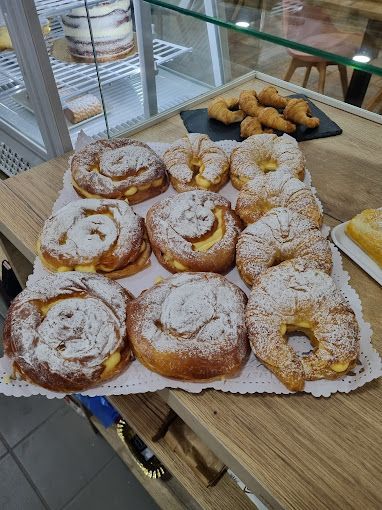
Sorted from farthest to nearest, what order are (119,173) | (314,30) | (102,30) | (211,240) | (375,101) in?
1. (375,101)
2. (102,30)
3. (119,173)
4. (211,240)
5. (314,30)

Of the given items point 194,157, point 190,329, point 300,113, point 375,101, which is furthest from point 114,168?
point 375,101

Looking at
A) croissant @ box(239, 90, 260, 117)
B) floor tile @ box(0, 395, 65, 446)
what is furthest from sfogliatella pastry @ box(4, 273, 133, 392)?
floor tile @ box(0, 395, 65, 446)

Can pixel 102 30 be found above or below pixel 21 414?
above

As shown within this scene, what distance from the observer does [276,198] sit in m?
0.90

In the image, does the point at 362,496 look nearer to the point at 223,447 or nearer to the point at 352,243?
the point at 223,447

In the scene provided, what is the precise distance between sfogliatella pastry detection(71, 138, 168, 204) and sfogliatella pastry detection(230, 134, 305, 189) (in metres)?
0.18

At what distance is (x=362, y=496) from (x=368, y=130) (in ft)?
3.31

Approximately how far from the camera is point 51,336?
69 cm

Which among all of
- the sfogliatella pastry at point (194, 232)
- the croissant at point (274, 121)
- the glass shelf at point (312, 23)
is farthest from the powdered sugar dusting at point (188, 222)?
the croissant at point (274, 121)

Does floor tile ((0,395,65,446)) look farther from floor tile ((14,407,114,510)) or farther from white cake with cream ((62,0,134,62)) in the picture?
white cake with cream ((62,0,134,62))

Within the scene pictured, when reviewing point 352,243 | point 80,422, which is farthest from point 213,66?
point 80,422

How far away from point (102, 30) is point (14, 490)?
1388 millimetres

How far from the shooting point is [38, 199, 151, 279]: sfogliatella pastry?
0.81m

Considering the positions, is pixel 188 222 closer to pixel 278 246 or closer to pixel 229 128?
pixel 278 246
